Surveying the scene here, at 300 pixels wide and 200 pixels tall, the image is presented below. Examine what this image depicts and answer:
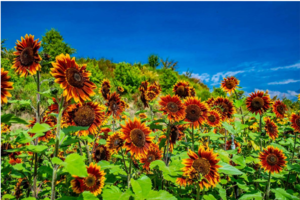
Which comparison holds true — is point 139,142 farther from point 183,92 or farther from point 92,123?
point 183,92

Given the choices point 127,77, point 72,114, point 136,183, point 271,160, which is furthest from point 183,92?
point 127,77

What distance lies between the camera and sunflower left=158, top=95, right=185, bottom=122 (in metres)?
2.17

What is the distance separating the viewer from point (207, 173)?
1.77 m

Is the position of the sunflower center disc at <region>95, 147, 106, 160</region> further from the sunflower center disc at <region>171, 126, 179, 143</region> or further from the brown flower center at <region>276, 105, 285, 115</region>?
the brown flower center at <region>276, 105, 285, 115</region>

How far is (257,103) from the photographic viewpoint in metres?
3.09

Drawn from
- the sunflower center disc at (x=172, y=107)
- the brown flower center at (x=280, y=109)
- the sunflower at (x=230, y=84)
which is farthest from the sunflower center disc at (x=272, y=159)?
the brown flower center at (x=280, y=109)

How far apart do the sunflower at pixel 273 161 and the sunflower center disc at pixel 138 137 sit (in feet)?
4.74

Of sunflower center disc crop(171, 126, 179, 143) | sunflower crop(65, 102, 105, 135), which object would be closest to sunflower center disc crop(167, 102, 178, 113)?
sunflower center disc crop(171, 126, 179, 143)

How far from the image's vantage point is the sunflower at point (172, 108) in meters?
2.17

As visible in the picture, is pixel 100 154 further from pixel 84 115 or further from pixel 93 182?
pixel 84 115

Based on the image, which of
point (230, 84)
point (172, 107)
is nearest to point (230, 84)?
point (230, 84)

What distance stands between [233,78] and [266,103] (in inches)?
29.9

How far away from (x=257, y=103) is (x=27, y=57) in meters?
3.23

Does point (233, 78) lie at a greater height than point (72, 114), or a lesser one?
greater
